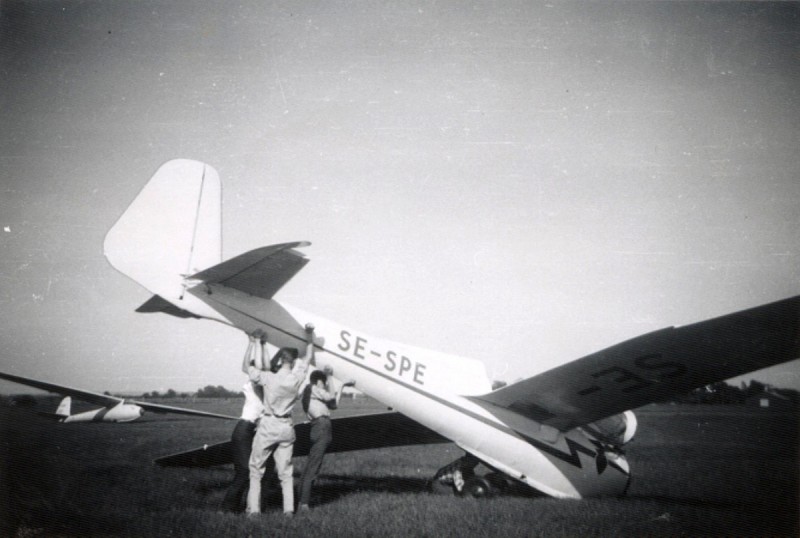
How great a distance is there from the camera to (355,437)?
8.52 m

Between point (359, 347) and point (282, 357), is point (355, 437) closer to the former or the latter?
point (359, 347)

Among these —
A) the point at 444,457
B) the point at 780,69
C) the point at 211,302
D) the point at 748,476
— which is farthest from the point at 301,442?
the point at 780,69

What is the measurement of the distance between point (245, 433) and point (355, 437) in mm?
3034

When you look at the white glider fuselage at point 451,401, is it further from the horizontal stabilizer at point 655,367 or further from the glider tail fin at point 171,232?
the glider tail fin at point 171,232

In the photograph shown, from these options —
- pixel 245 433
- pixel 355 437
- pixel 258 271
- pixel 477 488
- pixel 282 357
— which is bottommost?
pixel 477 488

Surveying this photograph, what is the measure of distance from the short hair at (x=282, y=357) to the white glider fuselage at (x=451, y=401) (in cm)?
29

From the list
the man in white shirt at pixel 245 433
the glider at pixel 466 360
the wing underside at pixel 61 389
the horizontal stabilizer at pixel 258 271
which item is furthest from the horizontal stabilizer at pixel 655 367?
the wing underside at pixel 61 389

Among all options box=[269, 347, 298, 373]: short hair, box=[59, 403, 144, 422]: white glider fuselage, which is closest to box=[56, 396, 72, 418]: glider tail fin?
box=[59, 403, 144, 422]: white glider fuselage

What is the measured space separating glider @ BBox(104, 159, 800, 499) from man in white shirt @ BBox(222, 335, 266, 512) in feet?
1.02

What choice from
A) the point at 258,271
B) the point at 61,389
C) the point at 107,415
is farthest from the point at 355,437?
the point at 107,415

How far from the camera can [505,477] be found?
6.96 m

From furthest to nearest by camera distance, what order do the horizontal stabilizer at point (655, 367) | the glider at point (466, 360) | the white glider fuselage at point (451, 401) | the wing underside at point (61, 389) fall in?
the wing underside at point (61, 389) → the white glider fuselage at point (451, 401) → the glider at point (466, 360) → the horizontal stabilizer at point (655, 367)

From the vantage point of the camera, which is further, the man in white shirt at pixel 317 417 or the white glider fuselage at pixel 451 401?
the white glider fuselage at pixel 451 401

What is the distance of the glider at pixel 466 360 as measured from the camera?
5.29 m
